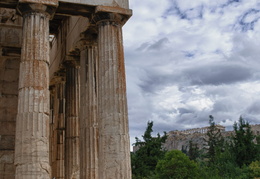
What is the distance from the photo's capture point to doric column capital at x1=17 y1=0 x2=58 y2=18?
65.8ft

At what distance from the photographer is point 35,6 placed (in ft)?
66.3

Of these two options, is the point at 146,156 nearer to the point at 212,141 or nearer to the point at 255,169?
the point at 255,169

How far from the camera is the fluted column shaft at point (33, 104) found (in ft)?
58.3

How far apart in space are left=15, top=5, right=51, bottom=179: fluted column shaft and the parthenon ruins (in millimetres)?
47

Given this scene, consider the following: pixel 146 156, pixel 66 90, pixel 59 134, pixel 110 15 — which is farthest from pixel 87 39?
pixel 146 156

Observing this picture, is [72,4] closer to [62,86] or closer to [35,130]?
[35,130]

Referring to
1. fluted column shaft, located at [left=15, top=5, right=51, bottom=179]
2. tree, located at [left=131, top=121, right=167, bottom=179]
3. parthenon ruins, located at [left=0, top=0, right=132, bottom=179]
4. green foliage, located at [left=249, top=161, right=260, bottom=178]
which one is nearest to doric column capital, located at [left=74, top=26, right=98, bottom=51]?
parthenon ruins, located at [left=0, top=0, right=132, bottom=179]

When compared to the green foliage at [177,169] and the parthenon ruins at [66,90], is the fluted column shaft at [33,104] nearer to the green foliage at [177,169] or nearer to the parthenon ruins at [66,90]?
the parthenon ruins at [66,90]

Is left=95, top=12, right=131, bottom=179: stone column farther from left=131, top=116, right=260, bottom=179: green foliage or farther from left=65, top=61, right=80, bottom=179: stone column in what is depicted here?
left=131, top=116, right=260, bottom=179: green foliage

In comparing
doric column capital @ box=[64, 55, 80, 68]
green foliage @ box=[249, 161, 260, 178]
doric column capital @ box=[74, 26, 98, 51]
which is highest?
doric column capital @ box=[74, 26, 98, 51]

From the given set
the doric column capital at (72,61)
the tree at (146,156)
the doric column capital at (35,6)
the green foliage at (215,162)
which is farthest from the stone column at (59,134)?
the tree at (146,156)

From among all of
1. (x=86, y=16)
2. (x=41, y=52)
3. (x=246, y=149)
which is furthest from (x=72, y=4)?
(x=246, y=149)

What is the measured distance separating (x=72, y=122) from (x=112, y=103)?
27.2 feet

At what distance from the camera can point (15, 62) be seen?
93.2 feet
